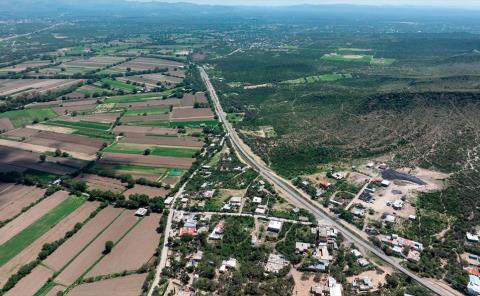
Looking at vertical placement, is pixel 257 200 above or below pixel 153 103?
below

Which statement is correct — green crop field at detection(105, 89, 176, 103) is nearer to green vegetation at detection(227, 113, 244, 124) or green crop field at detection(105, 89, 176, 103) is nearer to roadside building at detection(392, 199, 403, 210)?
green vegetation at detection(227, 113, 244, 124)

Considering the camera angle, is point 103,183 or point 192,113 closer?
point 103,183

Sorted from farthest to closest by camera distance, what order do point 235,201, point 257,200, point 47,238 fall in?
point 235,201, point 257,200, point 47,238

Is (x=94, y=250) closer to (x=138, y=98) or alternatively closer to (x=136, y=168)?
(x=136, y=168)

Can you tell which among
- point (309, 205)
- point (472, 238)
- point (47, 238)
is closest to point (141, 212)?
point (47, 238)

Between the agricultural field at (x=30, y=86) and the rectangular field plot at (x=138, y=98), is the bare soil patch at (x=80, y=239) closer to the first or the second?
the rectangular field plot at (x=138, y=98)

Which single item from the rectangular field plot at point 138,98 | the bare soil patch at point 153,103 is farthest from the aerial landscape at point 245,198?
the rectangular field plot at point 138,98

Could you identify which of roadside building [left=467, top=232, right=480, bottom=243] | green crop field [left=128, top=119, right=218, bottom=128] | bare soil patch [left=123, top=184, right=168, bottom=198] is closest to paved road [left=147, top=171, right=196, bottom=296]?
bare soil patch [left=123, top=184, right=168, bottom=198]

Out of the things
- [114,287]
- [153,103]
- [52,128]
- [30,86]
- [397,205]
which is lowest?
[114,287]
